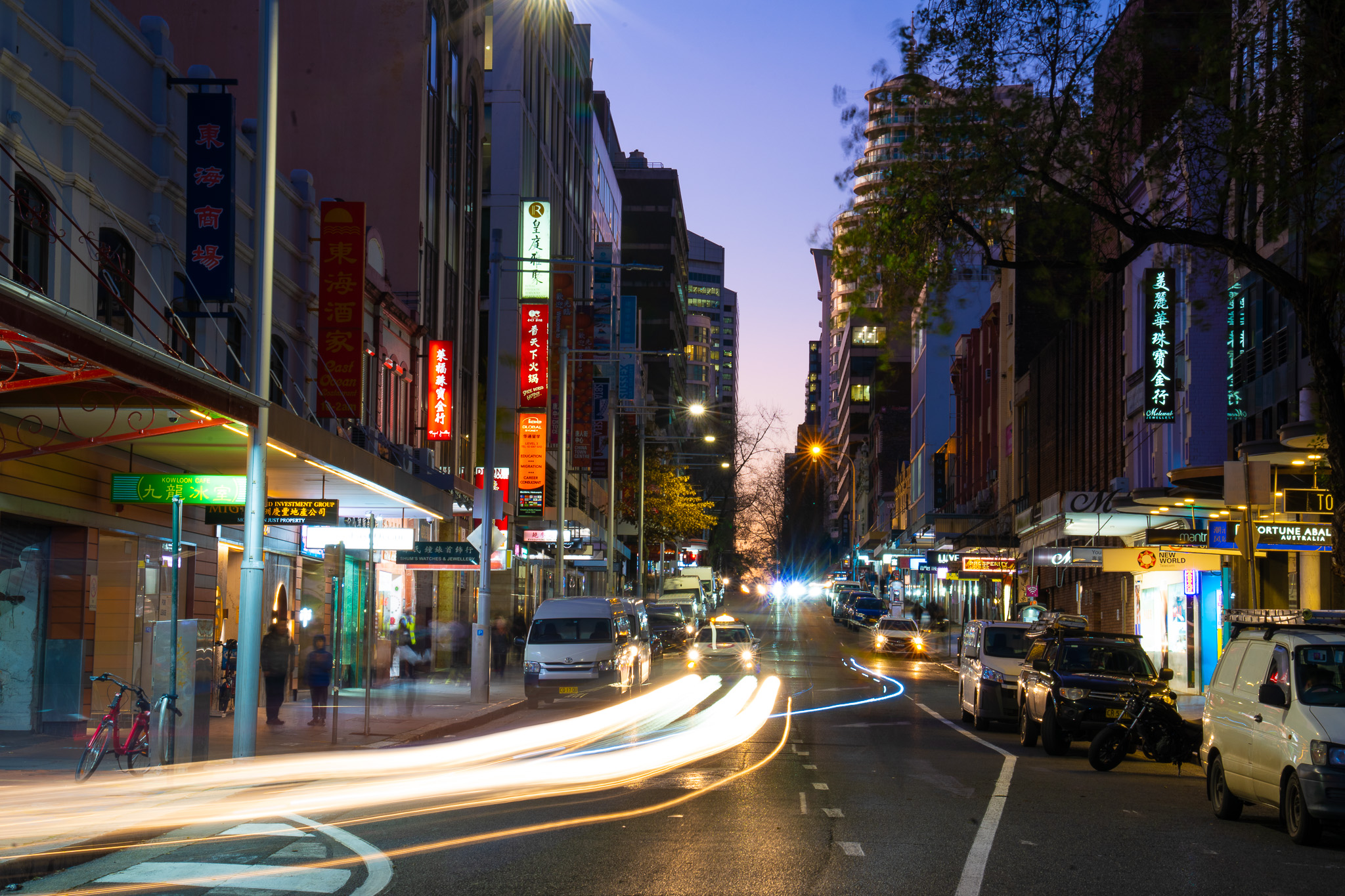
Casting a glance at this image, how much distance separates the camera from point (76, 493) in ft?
66.3

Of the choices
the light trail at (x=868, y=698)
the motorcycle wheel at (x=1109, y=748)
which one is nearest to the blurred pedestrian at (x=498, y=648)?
the light trail at (x=868, y=698)

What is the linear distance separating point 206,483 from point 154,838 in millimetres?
7245

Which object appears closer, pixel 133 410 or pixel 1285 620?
pixel 1285 620

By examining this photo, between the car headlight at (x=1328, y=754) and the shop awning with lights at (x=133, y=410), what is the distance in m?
10.5

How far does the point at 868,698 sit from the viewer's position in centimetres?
3319

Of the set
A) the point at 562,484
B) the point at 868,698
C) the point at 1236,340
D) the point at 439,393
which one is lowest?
the point at 868,698

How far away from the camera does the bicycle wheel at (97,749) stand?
47.6ft

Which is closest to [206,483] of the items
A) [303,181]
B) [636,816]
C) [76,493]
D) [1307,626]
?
[76,493]

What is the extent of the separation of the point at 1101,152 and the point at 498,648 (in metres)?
27.1

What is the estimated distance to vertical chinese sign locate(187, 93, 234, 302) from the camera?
75.9 feet

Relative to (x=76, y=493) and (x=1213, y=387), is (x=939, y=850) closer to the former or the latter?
(x=76, y=493)

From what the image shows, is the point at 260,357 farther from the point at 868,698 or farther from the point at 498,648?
the point at 498,648

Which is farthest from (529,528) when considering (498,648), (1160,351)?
(1160,351)

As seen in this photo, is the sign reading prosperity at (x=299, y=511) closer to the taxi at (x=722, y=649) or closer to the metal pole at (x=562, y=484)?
the metal pole at (x=562, y=484)
